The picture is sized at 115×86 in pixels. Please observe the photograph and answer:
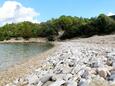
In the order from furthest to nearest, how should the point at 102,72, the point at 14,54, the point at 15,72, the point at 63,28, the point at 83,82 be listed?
the point at 63,28 < the point at 14,54 < the point at 15,72 < the point at 102,72 < the point at 83,82

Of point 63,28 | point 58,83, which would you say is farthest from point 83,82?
point 63,28

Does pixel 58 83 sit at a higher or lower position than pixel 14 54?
higher

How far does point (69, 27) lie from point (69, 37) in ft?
39.5

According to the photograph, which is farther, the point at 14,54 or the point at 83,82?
the point at 14,54

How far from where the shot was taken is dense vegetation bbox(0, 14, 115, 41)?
104 meters

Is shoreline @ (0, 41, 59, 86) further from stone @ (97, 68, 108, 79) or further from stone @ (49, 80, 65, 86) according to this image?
stone @ (97, 68, 108, 79)

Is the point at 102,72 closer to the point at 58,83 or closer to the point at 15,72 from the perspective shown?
the point at 58,83

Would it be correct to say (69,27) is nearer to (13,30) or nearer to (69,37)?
(69,37)

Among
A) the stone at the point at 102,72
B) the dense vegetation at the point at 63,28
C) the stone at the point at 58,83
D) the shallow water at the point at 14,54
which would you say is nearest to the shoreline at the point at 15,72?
the shallow water at the point at 14,54

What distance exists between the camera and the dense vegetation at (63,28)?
104 m

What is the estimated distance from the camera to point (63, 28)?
137250 mm

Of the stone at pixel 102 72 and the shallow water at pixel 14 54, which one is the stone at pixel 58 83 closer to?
the stone at pixel 102 72

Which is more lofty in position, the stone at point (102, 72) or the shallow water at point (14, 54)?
the stone at point (102, 72)

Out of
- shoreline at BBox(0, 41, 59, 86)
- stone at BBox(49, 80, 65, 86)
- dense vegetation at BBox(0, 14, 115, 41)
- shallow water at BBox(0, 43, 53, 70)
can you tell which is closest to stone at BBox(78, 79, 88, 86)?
stone at BBox(49, 80, 65, 86)
